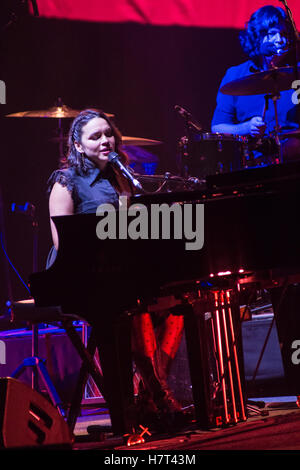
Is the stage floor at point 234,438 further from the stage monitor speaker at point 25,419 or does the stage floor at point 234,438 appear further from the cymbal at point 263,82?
the cymbal at point 263,82

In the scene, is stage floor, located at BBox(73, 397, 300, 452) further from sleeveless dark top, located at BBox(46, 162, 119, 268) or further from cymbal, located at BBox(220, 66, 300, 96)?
cymbal, located at BBox(220, 66, 300, 96)

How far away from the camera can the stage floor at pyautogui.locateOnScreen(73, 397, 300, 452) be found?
3082mm

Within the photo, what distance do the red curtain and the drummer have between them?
23.9 inches

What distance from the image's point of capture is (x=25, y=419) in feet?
7.68

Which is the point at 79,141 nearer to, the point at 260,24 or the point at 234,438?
the point at 234,438

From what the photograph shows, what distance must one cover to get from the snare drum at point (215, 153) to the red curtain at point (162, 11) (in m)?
1.59

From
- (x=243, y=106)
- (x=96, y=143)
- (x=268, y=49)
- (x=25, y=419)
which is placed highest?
(x=268, y=49)

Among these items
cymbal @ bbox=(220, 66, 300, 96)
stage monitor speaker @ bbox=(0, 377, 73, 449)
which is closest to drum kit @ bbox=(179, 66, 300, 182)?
cymbal @ bbox=(220, 66, 300, 96)

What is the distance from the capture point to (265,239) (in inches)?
119

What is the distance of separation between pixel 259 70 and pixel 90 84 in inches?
62.2

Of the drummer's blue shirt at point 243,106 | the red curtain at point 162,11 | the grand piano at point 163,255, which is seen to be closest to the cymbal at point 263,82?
the drummer's blue shirt at point 243,106

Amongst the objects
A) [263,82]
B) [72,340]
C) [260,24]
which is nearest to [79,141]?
[72,340]

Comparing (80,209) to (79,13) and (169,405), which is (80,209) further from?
(79,13)

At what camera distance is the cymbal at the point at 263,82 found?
481cm
